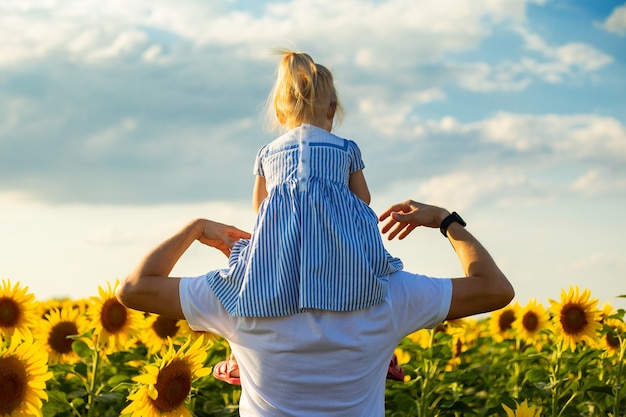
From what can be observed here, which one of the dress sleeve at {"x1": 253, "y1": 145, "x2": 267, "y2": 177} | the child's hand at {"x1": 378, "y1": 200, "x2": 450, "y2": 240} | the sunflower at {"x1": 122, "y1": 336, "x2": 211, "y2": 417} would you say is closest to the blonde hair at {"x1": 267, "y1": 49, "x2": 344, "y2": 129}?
the dress sleeve at {"x1": 253, "y1": 145, "x2": 267, "y2": 177}

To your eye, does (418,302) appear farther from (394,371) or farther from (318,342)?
(394,371)

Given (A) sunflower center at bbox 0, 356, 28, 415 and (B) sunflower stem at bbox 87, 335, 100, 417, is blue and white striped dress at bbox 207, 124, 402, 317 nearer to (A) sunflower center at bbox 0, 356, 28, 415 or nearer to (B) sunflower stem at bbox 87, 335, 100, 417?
(A) sunflower center at bbox 0, 356, 28, 415

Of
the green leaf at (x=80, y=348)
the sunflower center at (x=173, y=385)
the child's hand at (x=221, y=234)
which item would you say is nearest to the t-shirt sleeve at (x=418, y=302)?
the child's hand at (x=221, y=234)

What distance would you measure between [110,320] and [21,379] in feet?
4.64

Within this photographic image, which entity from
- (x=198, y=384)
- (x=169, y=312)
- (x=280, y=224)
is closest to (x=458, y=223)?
(x=280, y=224)

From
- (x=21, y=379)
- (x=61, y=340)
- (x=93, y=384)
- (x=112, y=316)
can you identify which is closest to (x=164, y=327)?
(x=112, y=316)

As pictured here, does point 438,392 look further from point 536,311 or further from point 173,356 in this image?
point 173,356

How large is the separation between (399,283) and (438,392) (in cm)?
262

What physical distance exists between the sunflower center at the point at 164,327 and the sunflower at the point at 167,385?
1.82 metres

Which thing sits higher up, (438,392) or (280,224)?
(280,224)

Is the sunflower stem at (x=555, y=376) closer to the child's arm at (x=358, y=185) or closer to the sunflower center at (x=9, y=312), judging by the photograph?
the child's arm at (x=358, y=185)

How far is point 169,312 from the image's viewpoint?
2955mm

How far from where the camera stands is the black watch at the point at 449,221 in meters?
3.19

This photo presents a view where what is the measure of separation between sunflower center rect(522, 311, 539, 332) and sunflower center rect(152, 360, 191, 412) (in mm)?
3314
